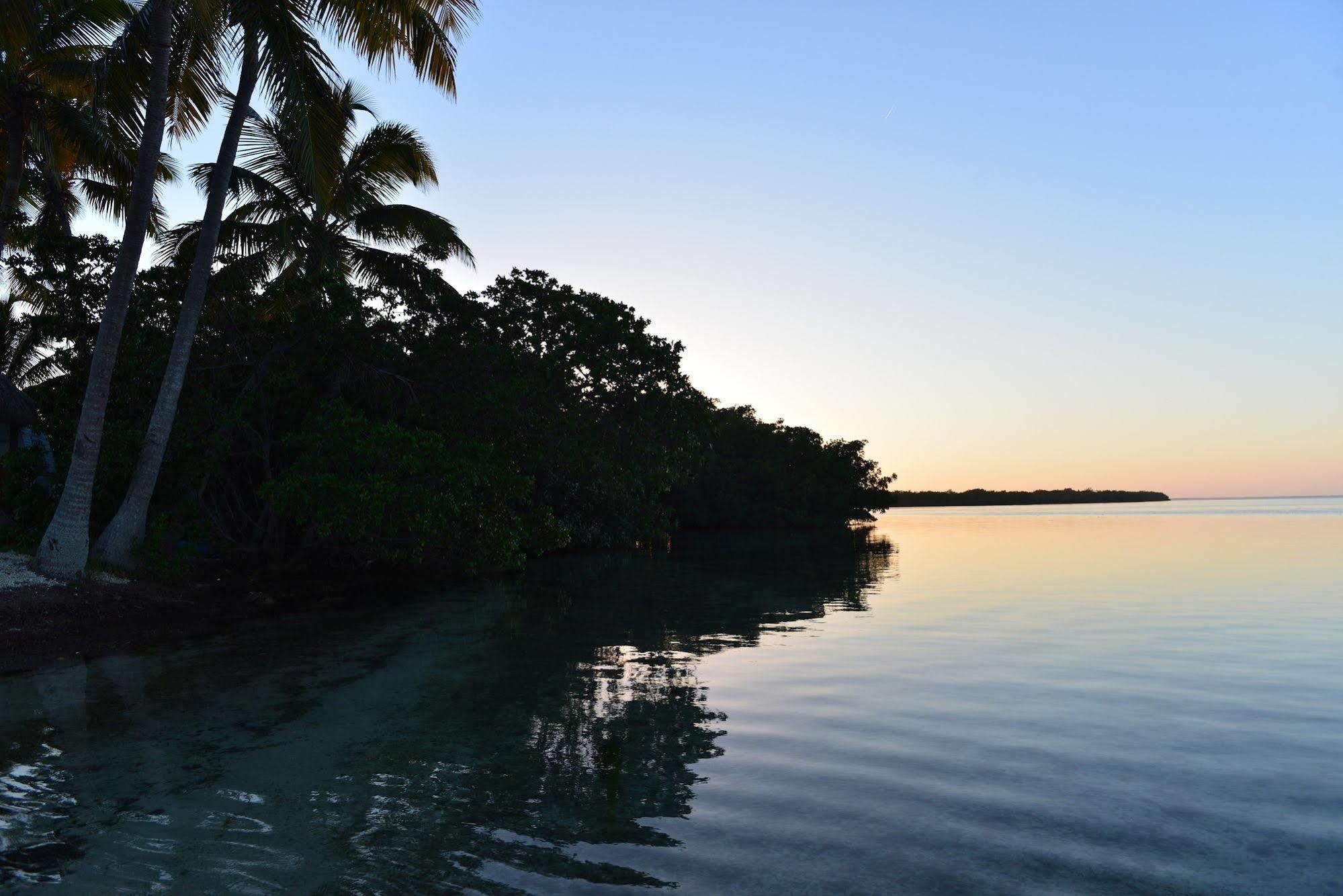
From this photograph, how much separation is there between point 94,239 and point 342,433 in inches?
275

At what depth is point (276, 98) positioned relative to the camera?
15820 millimetres

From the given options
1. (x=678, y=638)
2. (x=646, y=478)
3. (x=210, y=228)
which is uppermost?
(x=210, y=228)

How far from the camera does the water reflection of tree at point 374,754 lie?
4.88 meters

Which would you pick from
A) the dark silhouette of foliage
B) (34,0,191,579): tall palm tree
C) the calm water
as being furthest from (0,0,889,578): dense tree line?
the dark silhouette of foliage

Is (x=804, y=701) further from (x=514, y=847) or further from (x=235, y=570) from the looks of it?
(x=235, y=570)

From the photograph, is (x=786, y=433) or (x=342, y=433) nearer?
(x=342, y=433)

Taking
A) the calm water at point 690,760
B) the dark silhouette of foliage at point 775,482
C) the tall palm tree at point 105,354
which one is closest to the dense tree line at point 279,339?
the tall palm tree at point 105,354

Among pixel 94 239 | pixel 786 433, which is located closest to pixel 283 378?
pixel 94 239

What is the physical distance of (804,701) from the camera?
31.1ft

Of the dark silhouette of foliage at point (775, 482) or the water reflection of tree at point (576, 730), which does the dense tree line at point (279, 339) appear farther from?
the dark silhouette of foliage at point (775, 482)

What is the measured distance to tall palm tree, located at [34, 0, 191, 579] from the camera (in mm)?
14562

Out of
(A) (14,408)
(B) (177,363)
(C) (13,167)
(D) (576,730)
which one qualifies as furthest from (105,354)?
(D) (576,730)

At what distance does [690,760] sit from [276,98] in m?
14.6

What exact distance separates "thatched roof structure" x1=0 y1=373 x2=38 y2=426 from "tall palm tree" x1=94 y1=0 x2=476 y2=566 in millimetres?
7198
